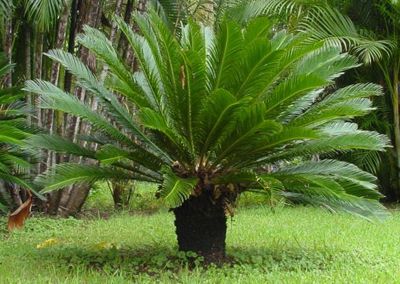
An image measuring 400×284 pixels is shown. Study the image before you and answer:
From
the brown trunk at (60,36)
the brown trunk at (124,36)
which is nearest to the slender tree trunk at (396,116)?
the brown trunk at (124,36)

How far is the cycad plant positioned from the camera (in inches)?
180

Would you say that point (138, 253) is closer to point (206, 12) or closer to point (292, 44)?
point (292, 44)

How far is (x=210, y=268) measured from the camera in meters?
4.79

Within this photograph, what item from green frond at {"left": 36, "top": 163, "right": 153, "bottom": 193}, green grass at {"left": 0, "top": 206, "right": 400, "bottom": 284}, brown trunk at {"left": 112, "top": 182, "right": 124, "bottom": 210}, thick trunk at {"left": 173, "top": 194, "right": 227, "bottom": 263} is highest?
green frond at {"left": 36, "top": 163, "right": 153, "bottom": 193}

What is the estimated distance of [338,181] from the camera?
16.5 feet

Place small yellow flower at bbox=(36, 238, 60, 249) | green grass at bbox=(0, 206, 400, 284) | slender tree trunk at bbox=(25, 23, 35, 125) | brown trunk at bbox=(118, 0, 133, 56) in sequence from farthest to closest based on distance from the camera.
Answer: brown trunk at bbox=(118, 0, 133, 56) < slender tree trunk at bbox=(25, 23, 35, 125) < small yellow flower at bbox=(36, 238, 60, 249) < green grass at bbox=(0, 206, 400, 284)

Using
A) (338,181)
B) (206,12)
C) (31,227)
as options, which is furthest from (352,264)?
(206,12)

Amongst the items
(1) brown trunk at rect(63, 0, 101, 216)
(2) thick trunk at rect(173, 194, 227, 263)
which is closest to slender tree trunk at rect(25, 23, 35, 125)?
(1) brown trunk at rect(63, 0, 101, 216)

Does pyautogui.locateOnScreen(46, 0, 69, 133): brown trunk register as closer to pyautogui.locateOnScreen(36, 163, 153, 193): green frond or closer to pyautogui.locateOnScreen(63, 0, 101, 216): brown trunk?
pyautogui.locateOnScreen(63, 0, 101, 216): brown trunk

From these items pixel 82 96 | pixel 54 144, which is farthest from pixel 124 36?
pixel 54 144

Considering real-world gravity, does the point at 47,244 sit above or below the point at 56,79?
below

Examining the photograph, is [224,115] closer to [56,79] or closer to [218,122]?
[218,122]

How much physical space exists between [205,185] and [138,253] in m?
1.15

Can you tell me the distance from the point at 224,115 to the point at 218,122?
0.12 m
